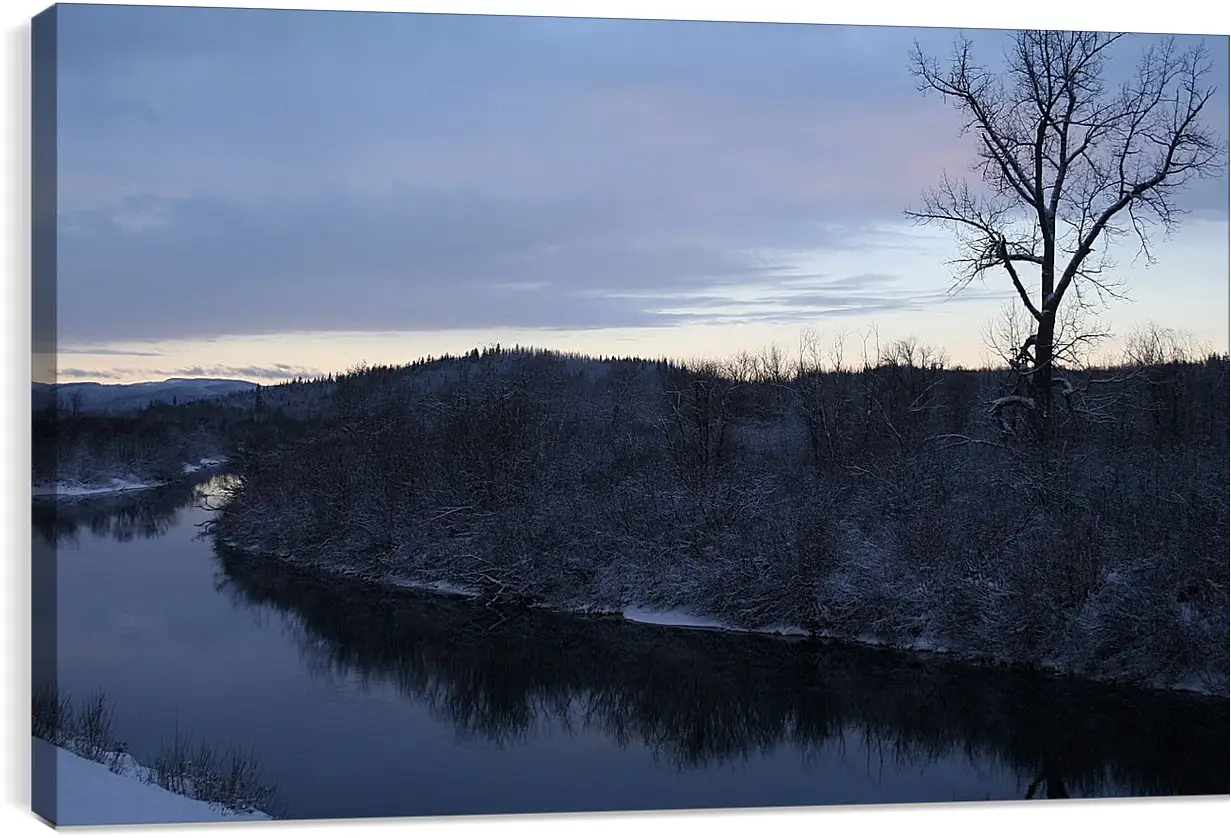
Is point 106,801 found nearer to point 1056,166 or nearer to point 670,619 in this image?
point 670,619

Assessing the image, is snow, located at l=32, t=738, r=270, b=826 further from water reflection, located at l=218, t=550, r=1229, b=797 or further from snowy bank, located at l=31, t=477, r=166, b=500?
water reflection, located at l=218, t=550, r=1229, b=797

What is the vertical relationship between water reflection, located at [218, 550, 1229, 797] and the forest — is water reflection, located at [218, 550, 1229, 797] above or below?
below

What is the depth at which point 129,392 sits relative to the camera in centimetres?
594

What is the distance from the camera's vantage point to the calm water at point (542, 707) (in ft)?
18.6

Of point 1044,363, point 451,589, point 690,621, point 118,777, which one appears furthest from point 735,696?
point 118,777

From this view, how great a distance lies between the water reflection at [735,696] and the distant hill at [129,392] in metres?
2.03

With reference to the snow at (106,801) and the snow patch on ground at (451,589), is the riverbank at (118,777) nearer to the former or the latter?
the snow at (106,801)

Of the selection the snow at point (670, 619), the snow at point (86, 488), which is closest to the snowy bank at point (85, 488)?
the snow at point (86, 488)

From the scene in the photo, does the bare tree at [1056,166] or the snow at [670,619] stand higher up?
the bare tree at [1056,166]

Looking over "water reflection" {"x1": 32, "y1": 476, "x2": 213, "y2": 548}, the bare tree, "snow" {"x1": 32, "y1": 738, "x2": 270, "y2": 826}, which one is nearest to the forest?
"water reflection" {"x1": 32, "y1": 476, "x2": 213, "y2": 548}

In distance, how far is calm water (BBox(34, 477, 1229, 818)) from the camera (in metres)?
5.68

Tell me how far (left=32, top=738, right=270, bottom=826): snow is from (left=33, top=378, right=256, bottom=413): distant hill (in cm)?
155

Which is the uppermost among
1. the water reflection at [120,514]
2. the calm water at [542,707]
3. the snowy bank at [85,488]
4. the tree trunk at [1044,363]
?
the tree trunk at [1044,363]

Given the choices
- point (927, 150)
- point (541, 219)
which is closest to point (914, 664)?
point (927, 150)
